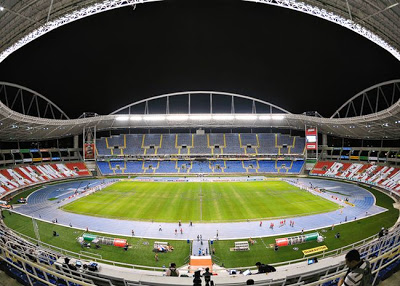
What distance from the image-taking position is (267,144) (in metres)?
72.8

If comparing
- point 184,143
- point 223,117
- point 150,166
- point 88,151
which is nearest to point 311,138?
point 223,117

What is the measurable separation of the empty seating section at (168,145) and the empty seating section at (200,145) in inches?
242

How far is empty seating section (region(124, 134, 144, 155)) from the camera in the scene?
7095 cm

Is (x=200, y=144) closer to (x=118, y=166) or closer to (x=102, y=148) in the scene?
(x=118, y=166)

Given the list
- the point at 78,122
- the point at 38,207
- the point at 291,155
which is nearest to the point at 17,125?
the point at 78,122

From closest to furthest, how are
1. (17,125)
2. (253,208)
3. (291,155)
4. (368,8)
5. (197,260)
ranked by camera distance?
1. (368,8)
2. (197,260)
3. (253,208)
4. (17,125)
5. (291,155)

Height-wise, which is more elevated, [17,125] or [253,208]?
[17,125]

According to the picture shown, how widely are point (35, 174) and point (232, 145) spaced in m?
52.9

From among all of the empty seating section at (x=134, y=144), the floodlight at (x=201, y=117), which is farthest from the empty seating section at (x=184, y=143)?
the empty seating section at (x=134, y=144)

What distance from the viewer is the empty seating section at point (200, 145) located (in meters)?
71.4

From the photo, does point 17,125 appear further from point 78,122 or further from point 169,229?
point 169,229

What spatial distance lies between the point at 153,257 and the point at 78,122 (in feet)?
151

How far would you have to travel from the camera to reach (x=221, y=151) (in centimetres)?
7156

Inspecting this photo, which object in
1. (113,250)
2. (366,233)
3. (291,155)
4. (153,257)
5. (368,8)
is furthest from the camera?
(291,155)
